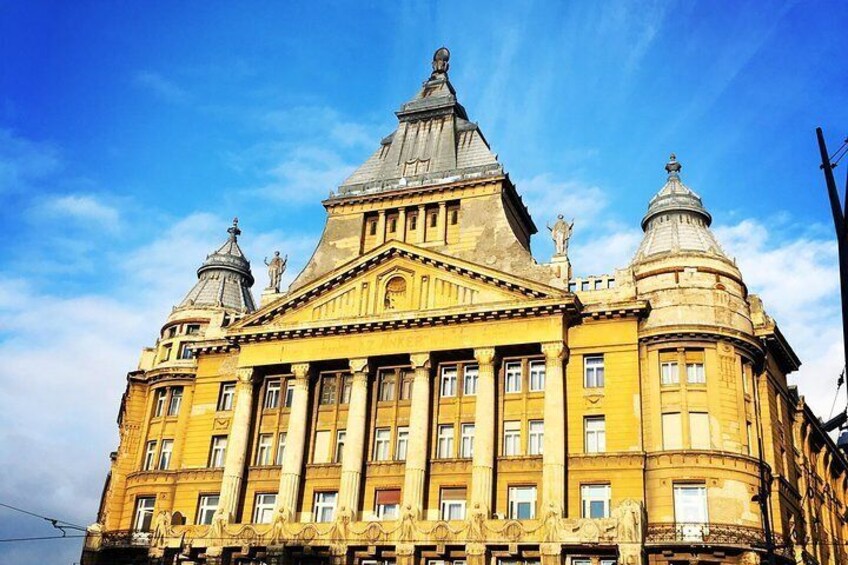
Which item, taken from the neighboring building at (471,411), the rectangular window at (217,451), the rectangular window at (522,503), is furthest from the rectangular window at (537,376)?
the rectangular window at (217,451)

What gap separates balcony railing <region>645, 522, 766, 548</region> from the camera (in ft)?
125

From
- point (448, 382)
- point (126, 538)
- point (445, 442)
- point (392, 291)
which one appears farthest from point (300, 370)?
point (126, 538)

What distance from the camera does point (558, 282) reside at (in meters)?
46.5

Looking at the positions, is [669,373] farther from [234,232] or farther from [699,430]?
[234,232]

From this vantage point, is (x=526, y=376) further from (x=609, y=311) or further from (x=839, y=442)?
(x=839, y=442)

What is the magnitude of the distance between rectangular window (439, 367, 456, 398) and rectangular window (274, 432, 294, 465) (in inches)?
375

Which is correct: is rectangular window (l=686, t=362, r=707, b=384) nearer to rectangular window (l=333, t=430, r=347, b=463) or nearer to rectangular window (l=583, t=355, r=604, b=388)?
rectangular window (l=583, t=355, r=604, b=388)

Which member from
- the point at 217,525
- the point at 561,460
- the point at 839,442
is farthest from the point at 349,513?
the point at 839,442

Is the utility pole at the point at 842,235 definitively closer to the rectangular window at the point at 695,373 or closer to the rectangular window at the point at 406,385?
the rectangular window at the point at 695,373

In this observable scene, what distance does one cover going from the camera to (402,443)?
46438 mm

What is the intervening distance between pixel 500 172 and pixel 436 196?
4235mm

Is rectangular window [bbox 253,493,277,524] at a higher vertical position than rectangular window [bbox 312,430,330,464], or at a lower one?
lower

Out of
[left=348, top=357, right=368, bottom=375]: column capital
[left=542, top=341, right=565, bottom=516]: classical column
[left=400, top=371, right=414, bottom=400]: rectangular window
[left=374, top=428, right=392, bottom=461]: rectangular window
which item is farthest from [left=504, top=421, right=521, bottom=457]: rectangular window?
[left=348, top=357, right=368, bottom=375]: column capital

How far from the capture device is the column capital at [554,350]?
43.8 m
